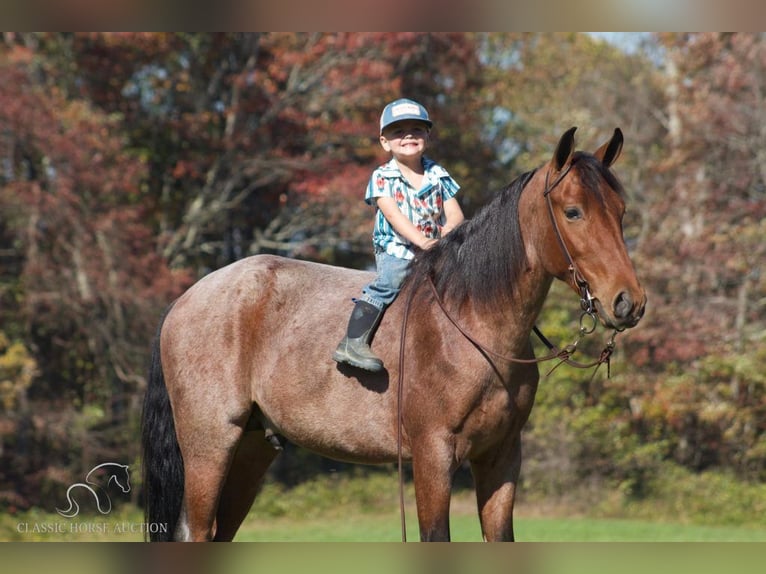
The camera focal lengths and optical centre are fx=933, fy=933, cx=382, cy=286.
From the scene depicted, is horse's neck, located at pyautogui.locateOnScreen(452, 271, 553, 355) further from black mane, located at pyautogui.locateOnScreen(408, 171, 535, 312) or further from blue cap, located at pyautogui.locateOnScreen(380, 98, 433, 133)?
blue cap, located at pyautogui.locateOnScreen(380, 98, 433, 133)

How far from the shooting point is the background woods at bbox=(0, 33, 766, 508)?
12.5 metres

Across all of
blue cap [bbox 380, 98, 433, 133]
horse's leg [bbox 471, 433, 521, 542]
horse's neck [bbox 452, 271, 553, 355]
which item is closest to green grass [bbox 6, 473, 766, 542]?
horse's leg [bbox 471, 433, 521, 542]

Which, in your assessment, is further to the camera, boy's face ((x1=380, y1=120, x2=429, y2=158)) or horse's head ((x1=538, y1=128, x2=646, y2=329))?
boy's face ((x1=380, y1=120, x2=429, y2=158))

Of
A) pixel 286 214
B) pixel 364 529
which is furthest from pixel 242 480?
pixel 286 214

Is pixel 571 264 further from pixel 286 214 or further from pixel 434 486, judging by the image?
pixel 286 214

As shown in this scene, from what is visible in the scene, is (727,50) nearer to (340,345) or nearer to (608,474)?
(608,474)

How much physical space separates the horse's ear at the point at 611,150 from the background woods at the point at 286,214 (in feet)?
28.9

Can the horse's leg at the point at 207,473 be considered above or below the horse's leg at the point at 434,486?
below

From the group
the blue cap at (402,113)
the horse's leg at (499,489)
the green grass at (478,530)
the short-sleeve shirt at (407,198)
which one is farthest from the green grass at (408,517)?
the blue cap at (402,113)

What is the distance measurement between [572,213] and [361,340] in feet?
4.11

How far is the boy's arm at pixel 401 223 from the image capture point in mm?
4793

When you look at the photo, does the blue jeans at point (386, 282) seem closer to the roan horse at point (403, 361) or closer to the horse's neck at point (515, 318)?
the roan horse at point (403, 361)

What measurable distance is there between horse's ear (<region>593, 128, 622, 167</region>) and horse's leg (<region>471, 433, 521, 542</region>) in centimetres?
139
